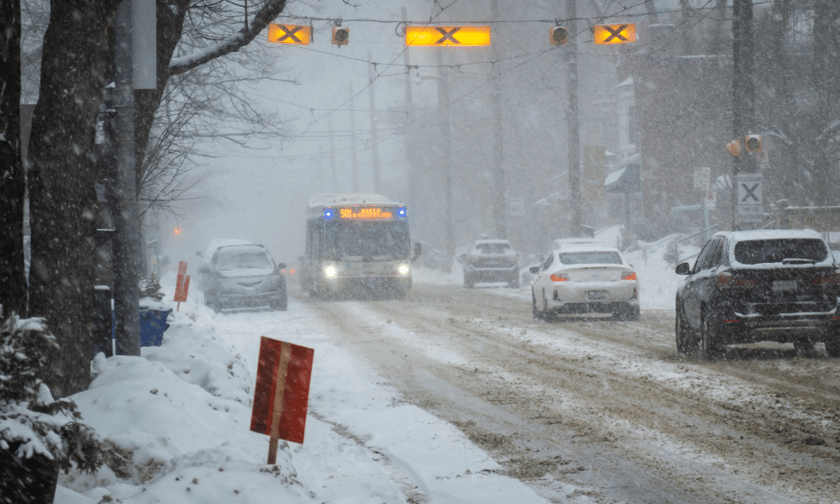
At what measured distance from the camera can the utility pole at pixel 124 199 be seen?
8.00m

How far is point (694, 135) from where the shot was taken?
36.7 meters

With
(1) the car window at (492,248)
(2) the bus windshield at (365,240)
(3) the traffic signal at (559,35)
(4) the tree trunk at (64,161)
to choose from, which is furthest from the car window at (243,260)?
(4) the tree trunk at (64,161)

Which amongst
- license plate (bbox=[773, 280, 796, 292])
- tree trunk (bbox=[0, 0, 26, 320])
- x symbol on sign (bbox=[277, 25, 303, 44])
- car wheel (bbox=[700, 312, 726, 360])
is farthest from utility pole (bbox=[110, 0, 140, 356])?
x symbol on sign (bbox=[277, 25, 303, 44])

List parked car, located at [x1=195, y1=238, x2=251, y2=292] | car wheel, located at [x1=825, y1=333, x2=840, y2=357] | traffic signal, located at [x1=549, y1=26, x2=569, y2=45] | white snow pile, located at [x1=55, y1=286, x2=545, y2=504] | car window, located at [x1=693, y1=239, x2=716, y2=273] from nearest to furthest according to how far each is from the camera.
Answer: white snow pile, located at [x1=55, y1=286, x2=545, y2=504]
car wheel, located at [x1=825, y1=333, x2=840, y2=357]
car window, located at [x1=693, y1=239, x2=716, y2=273]
traffic signal, located at [x1=549, y1=26, x2=569, y2=45]
parked car, located at [x1=195, y1=238, x2=251, y2=292]

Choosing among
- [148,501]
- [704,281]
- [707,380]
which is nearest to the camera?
[148,501]

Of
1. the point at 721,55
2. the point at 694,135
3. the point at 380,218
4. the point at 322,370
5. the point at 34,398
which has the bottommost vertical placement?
the point at 322,370

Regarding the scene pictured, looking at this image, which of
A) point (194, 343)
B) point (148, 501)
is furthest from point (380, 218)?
point (148, 501)

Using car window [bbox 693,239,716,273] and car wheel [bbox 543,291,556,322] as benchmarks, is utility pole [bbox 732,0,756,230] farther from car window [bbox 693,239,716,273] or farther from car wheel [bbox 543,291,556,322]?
car window [bbox 693,239,716,273]

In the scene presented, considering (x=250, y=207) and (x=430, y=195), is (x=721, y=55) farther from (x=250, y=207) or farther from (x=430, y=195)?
(x=250, y=207)

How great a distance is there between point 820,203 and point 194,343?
25.1 m

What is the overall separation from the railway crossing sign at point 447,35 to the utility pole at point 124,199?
11.5m

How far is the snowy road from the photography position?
5953mm

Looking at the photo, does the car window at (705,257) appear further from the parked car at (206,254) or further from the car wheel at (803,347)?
the parked car at (206,254)

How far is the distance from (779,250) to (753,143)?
8034mm
